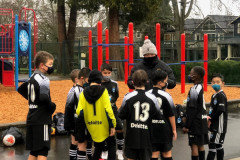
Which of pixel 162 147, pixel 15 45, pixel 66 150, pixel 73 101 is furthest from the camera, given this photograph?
pixel 15 45

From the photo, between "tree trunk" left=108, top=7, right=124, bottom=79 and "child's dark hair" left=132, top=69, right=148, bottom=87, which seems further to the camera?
"tree trunk" left=108, top=7, right=124, bottom=79

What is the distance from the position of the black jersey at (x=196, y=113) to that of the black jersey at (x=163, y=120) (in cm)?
77

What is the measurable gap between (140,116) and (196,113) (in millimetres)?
1308

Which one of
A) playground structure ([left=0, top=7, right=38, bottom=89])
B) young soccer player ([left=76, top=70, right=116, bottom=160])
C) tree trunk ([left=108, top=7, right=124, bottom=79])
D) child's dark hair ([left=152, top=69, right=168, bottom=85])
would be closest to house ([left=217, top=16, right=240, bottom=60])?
tree trunk ([left=108, top=7, right=124, bottom=79])

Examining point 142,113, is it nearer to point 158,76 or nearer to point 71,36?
point 158,76

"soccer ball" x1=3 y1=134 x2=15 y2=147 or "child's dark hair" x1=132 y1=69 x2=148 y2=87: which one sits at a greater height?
"child's dark hair" x1=132 y1=69 x2=148 y2=87

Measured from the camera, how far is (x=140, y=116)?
500 centimetres

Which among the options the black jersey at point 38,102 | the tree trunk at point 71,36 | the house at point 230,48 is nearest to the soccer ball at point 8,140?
the black jersey at point 38,102

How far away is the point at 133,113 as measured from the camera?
16.5 feet

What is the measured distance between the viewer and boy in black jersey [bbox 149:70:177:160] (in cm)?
527

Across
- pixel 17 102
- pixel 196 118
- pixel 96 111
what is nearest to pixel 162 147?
pixel 196 118

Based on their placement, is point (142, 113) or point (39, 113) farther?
point (39, 113)

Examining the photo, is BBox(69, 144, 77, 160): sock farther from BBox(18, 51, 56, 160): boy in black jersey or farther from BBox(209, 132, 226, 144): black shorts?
BBox(209, 132, 226, 144): black shorts

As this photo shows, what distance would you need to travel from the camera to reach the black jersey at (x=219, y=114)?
20.4 feet
